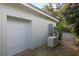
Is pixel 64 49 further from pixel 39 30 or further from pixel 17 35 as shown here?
pixel 17 35

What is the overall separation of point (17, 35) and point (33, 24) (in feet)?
5.11

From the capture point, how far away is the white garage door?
526 centimetres

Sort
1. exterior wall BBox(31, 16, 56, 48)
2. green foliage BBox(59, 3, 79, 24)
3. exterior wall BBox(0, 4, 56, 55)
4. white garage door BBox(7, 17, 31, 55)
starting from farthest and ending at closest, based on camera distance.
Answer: exterior wall BBox(31, 16, 56, 48) → green foliage BBox(59, 3, 79, 24) → white garage door BBox(7, 17, 31, 55) → exterior wall BBox(0, 4, 56, 55)

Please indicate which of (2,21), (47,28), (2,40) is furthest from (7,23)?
(47,28)

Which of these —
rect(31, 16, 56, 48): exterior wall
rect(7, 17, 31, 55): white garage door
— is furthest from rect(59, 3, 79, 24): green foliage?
rect(7, 17, 31, 55): white garage door

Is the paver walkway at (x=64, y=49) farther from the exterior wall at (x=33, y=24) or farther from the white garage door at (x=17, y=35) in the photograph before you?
the exterior wall at (x=33, y=24)

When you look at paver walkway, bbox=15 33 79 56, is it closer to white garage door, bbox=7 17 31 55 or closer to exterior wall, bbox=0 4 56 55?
white garage door, bbox=7 17 31 55

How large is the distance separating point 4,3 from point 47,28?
327cm

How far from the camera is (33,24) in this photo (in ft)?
23.6

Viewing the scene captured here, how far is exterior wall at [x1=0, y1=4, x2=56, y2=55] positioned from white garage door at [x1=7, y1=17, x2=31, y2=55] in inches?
9.5

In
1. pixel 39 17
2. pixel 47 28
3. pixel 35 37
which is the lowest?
pixel 35 37

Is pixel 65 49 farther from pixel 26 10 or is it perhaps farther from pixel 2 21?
pixel 2 21

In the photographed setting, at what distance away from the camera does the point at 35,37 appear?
742 cm

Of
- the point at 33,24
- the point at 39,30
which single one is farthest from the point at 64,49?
the point at 33,24
